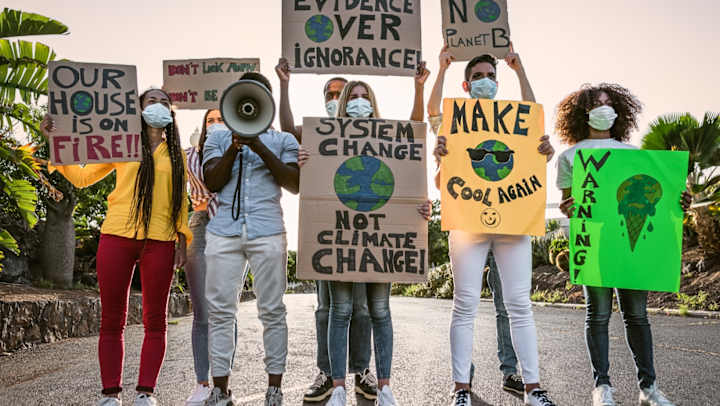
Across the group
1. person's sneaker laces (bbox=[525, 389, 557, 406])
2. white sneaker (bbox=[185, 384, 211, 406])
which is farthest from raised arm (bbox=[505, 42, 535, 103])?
white sneaker (bbox=[185, 384, 211, 406])

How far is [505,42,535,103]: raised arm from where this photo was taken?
3996 millimetres

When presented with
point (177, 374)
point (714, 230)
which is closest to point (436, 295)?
point (714, 230)

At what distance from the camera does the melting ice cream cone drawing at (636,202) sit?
3729 mm

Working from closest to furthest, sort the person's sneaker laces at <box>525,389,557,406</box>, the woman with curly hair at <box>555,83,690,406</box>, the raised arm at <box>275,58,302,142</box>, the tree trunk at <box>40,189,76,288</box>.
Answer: the person's sneaker laces at <box>525,389,557,406</box> < the woman with curly hair at <box>555,83,690,406</box> < the raised arm at <box>275,58,302,142</box> < the tree trunk at <box>40,189,76,288</box>

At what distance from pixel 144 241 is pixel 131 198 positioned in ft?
0.94

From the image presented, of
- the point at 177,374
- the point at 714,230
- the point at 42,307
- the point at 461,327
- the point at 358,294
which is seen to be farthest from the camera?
the point at 714,230

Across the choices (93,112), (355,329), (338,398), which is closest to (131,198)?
(93,112)

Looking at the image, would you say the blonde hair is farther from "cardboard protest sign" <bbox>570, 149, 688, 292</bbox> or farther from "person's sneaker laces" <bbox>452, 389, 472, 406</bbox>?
"person's sneaker laces" <bbox>452, 389, 472, 406</bbox>

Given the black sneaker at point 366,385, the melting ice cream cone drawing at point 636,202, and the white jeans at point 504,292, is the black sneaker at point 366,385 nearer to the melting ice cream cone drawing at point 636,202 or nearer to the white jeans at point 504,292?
the white jeans at point 504,292

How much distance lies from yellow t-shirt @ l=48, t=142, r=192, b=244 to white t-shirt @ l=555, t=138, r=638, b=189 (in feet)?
8.33

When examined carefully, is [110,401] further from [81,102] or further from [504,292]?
[504,292]

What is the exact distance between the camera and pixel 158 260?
366 cm

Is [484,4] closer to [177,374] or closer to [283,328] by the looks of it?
[283,328]

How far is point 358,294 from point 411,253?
451 millimetres
